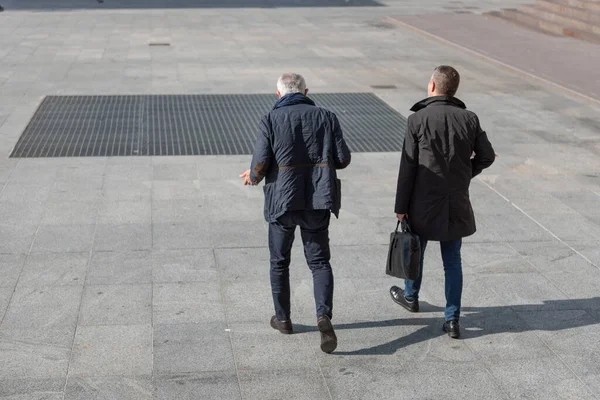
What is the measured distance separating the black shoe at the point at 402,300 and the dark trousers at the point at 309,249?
2.73 ft

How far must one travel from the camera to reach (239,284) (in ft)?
22.8

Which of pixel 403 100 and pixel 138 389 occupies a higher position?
pixel 138 389

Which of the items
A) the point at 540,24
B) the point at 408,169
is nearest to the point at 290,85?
the point at 408,169

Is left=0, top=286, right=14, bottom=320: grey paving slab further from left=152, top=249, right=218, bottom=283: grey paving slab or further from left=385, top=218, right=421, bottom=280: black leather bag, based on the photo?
left=385, top=218, right=421, bottom=280: black leather bag

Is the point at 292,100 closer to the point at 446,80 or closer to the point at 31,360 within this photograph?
the point at 446,80

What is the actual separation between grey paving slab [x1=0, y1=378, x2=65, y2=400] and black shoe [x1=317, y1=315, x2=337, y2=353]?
158cm

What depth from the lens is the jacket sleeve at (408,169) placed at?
5996 mm

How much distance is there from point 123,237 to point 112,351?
7.29 feet

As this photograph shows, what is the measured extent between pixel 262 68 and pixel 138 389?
40.2 feet

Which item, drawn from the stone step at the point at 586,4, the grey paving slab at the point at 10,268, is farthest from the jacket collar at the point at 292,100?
the stone step at the point at 586,4

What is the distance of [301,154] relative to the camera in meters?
5.74

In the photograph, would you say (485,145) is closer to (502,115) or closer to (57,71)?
(502,115)

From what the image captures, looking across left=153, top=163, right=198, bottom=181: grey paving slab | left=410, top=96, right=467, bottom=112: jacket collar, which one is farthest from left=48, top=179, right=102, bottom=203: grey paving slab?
left=410, top=96, right=467, bottom=112: jacket collar

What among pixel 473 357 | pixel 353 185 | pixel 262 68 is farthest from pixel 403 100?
pixel 473 357
